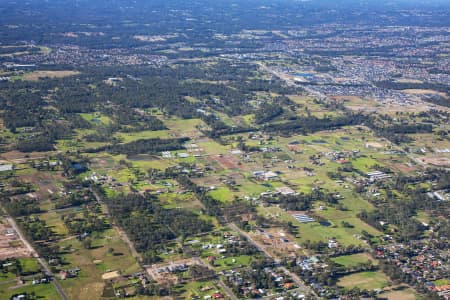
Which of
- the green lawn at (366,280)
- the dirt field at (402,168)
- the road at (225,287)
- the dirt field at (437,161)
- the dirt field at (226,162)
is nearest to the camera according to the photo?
the road at (225,287)

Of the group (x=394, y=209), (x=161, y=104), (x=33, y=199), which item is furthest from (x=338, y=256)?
(x=161, y=104)

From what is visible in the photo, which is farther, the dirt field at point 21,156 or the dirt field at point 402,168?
the dirt field at point 402,168

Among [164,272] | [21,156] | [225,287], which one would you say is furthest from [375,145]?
[21,156]

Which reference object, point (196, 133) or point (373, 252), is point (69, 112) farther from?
point (373, 252)

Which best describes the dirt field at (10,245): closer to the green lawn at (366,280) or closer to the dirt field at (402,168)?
the green lawn at (366,280)

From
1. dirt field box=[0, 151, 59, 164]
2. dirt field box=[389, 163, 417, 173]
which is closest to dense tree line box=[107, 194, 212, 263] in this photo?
dirt field box=[0, 151, 59, 164]

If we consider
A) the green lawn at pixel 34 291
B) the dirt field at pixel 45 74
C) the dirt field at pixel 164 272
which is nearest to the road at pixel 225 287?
the dirt field at pixel 164 272

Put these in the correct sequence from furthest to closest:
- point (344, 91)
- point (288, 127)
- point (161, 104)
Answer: point (344, 91)
point (161, 104)
point (288, 127)
